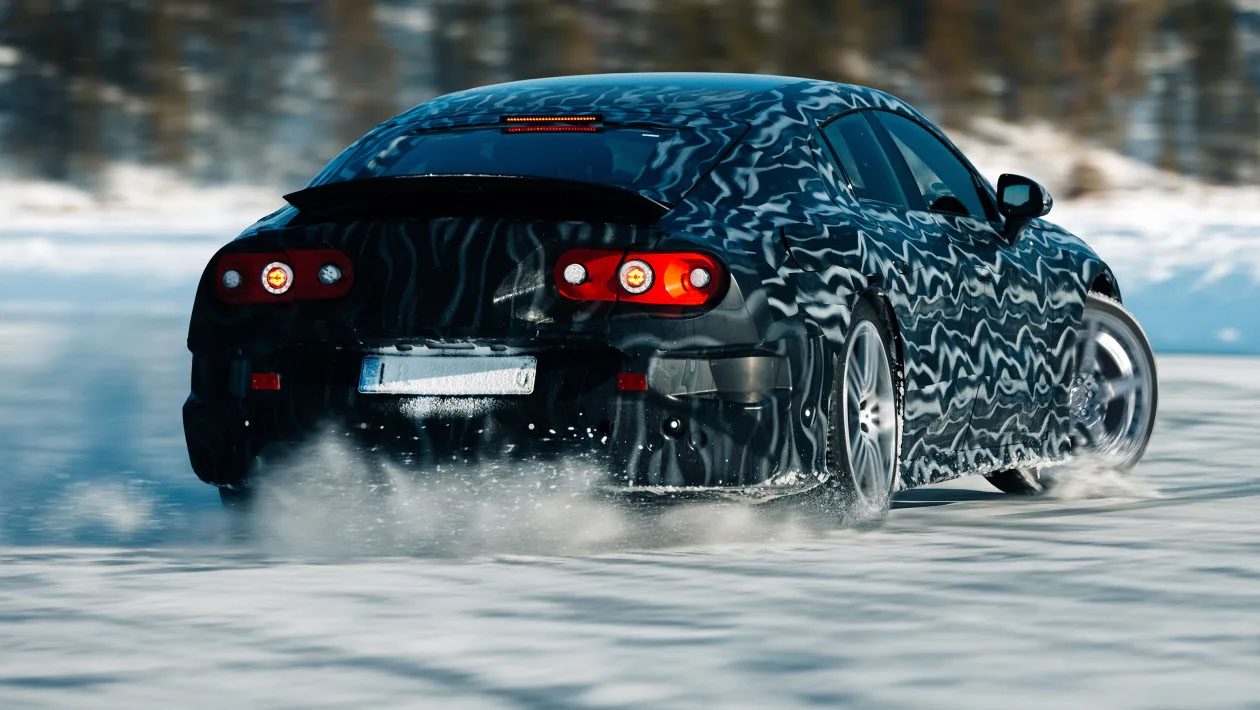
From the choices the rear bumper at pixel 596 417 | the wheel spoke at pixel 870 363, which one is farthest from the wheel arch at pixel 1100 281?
the rear bumper at pixel 596 417

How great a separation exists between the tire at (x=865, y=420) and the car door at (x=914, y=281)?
0.06 meters

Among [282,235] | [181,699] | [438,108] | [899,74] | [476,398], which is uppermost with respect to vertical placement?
[899,74]

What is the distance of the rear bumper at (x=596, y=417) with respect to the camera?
582 centimetres

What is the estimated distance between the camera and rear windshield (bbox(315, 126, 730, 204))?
6230 mm

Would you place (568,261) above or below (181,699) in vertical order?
above

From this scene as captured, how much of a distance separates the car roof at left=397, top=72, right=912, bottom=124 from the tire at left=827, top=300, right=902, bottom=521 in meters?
0.70

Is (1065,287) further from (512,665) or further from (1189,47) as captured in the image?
(1189,47)

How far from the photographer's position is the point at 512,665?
169 inches

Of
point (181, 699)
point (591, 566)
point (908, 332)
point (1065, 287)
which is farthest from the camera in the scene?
point (1065, 287)

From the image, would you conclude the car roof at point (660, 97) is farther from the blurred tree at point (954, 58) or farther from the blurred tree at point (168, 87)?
the blurred tree at point (954, 58)

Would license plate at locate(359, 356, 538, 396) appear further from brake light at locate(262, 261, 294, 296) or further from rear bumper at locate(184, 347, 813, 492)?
brake light at locate(262, 261, 294, 296)

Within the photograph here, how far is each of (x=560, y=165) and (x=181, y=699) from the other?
8.91 ft

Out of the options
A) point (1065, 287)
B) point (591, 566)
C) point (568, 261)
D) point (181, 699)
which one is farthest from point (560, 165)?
point (181, 699)

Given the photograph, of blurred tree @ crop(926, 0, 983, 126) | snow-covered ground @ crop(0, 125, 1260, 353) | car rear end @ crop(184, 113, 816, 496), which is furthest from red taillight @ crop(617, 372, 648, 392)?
blurred tree @ crop(926, 0, 983, 126)
